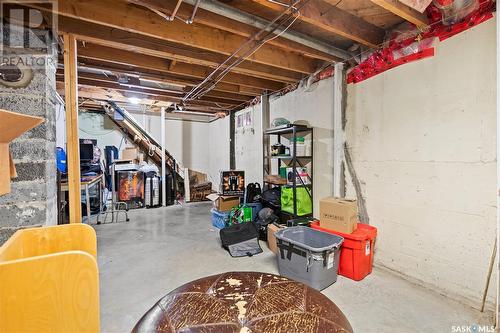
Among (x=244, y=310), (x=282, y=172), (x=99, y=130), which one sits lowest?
(x=244, y=310)

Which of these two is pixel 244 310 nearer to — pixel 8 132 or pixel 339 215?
pixel 8 132

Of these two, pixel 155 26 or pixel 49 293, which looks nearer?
pixel 49 293

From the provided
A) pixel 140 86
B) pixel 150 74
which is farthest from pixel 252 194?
pixel 140 86

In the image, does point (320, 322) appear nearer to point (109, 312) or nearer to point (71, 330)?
point (71, 330)

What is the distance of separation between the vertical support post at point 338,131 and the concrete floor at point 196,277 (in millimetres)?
1056

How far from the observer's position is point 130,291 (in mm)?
2102

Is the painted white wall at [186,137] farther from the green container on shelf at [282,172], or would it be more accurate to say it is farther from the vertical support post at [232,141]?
the green container on shelf at [282,172]

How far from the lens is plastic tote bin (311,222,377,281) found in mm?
2254

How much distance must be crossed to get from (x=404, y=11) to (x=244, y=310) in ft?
7.98

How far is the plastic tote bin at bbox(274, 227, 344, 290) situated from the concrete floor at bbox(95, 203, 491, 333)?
0.14 meters

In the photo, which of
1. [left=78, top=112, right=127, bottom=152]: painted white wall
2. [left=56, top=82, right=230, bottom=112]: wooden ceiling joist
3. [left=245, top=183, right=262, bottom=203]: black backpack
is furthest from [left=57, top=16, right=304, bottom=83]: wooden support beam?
[left=78, top=112, right=127, bottom=152]: painted white wall

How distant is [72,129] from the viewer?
Answer: 6.74 feet

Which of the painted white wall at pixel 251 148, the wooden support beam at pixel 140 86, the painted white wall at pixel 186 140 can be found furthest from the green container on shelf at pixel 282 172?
the painted white wall at pixel 186 140

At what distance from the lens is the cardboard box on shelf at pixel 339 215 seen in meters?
2.34
